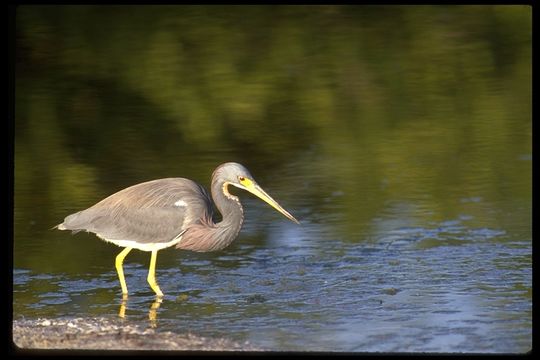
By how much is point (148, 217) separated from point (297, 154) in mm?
3193

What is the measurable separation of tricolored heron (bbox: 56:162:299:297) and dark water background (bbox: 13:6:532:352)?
0.30 metres

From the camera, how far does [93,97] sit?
984cm

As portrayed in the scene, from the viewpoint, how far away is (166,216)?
273 inches

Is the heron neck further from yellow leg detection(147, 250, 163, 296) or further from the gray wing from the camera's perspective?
yellow leg detection(147, 250, 163, 296)

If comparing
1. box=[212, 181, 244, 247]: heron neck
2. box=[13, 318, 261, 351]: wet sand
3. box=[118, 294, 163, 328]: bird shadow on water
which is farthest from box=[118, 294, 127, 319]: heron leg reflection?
box=[212, 181, 244, 247]: heron neck

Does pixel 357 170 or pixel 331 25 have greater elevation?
pixel 331 25

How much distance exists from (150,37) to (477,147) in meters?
3.13

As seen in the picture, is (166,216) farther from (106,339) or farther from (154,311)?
(106,339)

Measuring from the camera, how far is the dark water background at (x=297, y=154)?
6625mm

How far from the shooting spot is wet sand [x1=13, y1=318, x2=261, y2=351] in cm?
566

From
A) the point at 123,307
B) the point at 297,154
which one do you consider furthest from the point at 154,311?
the point at 297,154

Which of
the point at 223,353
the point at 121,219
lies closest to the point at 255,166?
the point at 121,219

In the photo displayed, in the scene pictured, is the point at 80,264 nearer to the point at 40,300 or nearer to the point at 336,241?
the point at 40,300

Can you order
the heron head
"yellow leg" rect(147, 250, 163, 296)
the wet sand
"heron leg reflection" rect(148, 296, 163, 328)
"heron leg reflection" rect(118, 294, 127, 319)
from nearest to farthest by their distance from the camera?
the wet sand, "heron leg reflection" rect(148, 296, 163, 328), "heron leg reflection" rect(118, 294, 127, 319), "yellow leg" rect(147, 250, 163, 296), the heron head
